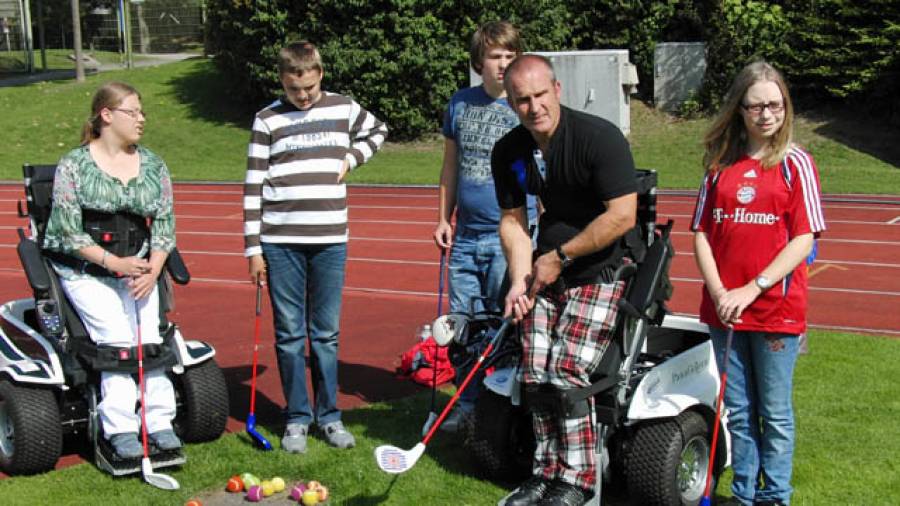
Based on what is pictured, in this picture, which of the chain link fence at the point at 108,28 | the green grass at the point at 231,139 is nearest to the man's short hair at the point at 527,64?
the green grass at the point at 231,139

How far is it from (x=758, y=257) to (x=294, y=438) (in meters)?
2.40

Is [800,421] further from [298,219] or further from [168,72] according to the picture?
[168,72]

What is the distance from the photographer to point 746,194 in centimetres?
395

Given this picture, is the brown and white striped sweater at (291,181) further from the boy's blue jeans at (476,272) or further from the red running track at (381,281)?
the red running track at (381,281)

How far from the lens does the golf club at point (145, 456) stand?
462cm

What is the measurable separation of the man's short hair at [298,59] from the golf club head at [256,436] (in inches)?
68.7

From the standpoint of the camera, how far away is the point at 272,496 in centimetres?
456

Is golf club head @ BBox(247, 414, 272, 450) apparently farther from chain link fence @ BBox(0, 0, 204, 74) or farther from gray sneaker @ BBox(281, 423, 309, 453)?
chain link fence @ BBox(0, 0, 204, 74)

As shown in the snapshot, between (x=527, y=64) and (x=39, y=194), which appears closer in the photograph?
(x=527, y=64)

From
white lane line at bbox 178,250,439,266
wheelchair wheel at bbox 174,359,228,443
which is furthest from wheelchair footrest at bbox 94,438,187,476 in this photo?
white lane line at bbox 178,250,439,266

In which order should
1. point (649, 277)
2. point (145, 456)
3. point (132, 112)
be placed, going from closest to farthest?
point (649, 277)
point (145, 456)
point (132, 112)

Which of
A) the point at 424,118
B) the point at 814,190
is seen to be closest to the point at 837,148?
the point at 424,118

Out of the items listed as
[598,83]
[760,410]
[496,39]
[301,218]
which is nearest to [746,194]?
[760,410]

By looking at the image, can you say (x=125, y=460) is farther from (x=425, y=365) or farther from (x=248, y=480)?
(x=425, y=365)
